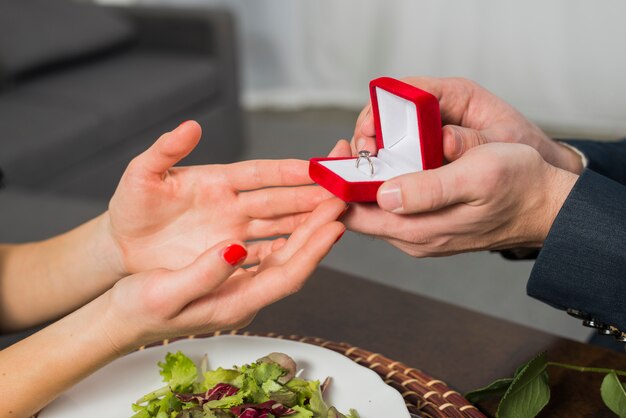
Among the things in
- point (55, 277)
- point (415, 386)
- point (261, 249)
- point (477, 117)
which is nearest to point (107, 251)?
point (55, 277)

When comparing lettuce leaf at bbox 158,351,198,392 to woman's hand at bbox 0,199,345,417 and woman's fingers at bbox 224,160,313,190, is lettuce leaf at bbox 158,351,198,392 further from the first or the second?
woman's fingers at bbox 224,160,313,190

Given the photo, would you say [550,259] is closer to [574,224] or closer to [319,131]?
[574,224]

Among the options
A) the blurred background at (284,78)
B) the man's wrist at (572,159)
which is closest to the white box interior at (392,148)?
the man's wrist at (572,159)

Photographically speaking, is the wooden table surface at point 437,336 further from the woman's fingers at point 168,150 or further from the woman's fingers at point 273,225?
the woman's fingers at point 168,150

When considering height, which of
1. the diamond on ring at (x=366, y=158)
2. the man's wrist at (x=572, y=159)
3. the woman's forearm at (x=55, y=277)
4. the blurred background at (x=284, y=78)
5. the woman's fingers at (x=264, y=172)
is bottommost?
the blurred background at (x=284, y=78)

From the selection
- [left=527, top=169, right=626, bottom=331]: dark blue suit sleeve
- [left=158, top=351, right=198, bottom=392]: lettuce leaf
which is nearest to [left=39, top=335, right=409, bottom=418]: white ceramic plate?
[left=158, top=351, right=198, bottom=392]: lettuce leaf

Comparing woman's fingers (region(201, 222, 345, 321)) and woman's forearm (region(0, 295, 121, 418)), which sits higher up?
woman's fingers (region(201, 222, 345, 321))

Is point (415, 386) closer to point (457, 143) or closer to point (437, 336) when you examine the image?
point (437, 336)
